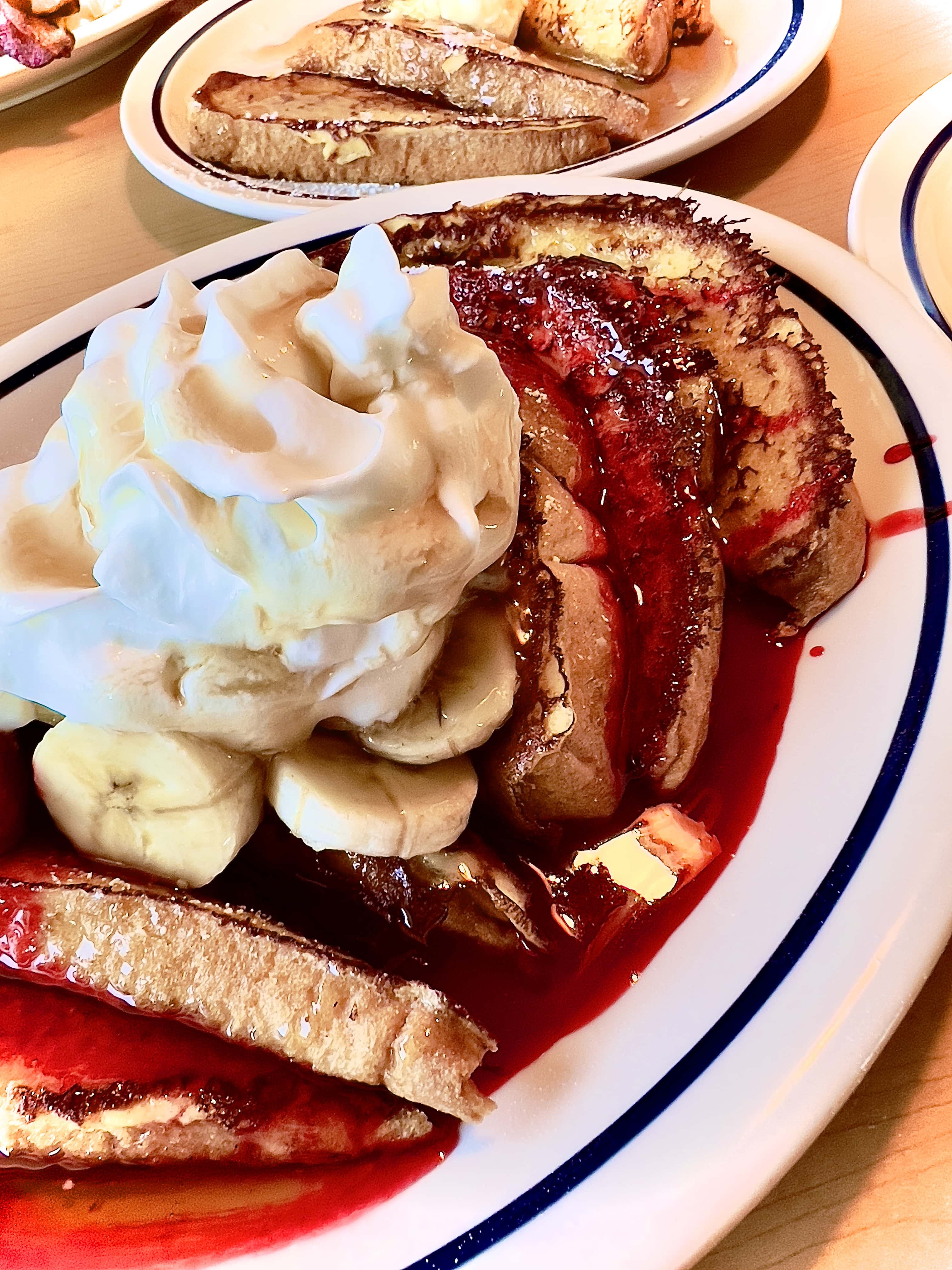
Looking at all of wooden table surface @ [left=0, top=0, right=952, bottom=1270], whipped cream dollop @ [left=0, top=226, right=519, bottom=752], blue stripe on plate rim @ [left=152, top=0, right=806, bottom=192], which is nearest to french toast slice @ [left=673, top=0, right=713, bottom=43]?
blue stripe on plate rim @ [left=152, top=0, right=806, bottom=192]

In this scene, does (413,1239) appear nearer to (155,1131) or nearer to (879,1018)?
(155,1131)

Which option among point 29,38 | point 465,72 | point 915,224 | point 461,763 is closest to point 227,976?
point 461,763

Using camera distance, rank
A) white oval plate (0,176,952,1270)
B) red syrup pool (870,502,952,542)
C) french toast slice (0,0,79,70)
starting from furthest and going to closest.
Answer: french toast slice (0,0,79,70)
red syrup pool (870,502,952,542)
white oval plate (0,176,952,1270)

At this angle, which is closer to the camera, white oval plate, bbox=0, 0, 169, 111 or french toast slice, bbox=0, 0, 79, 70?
french toast slice, bbox=0, 0, 79, 70

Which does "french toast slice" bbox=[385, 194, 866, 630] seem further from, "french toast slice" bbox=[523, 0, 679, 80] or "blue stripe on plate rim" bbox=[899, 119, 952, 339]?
"french toast slice" bbox=[523, 0, 679, 80]

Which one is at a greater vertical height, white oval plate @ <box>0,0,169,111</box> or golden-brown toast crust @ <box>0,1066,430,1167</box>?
white oval plate @ <box>0,0,169,111</box>

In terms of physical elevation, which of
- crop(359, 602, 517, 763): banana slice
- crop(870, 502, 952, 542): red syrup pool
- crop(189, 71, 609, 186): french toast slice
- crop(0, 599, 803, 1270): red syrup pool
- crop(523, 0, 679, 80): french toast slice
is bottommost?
crop(0, 599, 803, 1270): red syrup pool

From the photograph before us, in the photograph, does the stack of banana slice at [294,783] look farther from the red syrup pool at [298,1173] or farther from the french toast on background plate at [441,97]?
the french toast on background plate at [441,97]

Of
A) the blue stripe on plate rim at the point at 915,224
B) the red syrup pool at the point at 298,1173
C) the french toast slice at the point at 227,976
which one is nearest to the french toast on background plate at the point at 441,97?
the blue stripe on plate rim at the point at 915,224
